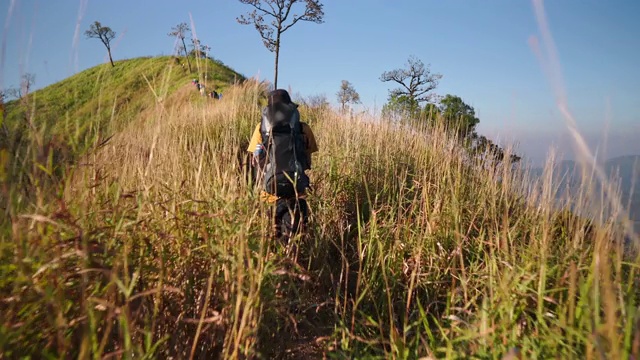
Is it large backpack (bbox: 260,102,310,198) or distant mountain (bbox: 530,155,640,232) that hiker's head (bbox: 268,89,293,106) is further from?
distant mountain (bbox: 530,155,640,232)

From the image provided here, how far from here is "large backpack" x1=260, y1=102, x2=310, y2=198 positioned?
9.07 feet

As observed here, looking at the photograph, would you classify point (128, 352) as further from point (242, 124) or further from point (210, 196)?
point (242, 124)

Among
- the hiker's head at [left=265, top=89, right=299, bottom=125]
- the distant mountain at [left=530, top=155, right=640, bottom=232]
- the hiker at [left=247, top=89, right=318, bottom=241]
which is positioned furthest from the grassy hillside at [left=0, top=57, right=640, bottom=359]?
the hiker's head at [left=265, top=89, right=299, bottom=125]

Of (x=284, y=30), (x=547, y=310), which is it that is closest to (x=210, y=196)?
(x=547, y=310)

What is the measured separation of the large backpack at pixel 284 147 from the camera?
2.77 meters

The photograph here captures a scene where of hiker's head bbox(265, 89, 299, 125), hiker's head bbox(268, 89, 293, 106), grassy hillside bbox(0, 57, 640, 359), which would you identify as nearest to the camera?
grassy hillside bbox(0, 57, 640, 359)

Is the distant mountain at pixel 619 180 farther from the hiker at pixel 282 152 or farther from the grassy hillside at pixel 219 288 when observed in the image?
the hiker at pixel 282 152

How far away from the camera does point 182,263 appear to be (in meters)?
1.54

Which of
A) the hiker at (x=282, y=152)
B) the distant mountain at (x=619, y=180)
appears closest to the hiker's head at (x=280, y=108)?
the hiker at (x=282, y=152)

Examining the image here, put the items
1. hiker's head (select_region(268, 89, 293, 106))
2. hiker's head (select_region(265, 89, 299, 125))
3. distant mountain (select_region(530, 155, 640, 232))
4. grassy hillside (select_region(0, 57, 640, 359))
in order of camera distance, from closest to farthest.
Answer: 1. grassy hillside (select_region(0, 57, 640, 359))
2. distant mountain (select_region(530, 155, 640, 232))
3. hiker's head (select_region(265, 89, 299, 125))
4. hiker's head (select_region(268, 89, 293, 106))

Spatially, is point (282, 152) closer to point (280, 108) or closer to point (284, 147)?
point (284, 147)

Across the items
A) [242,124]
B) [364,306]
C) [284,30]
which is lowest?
[364,306]

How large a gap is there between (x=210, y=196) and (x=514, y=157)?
3273 millimetres

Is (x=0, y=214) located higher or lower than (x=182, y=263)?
higher
